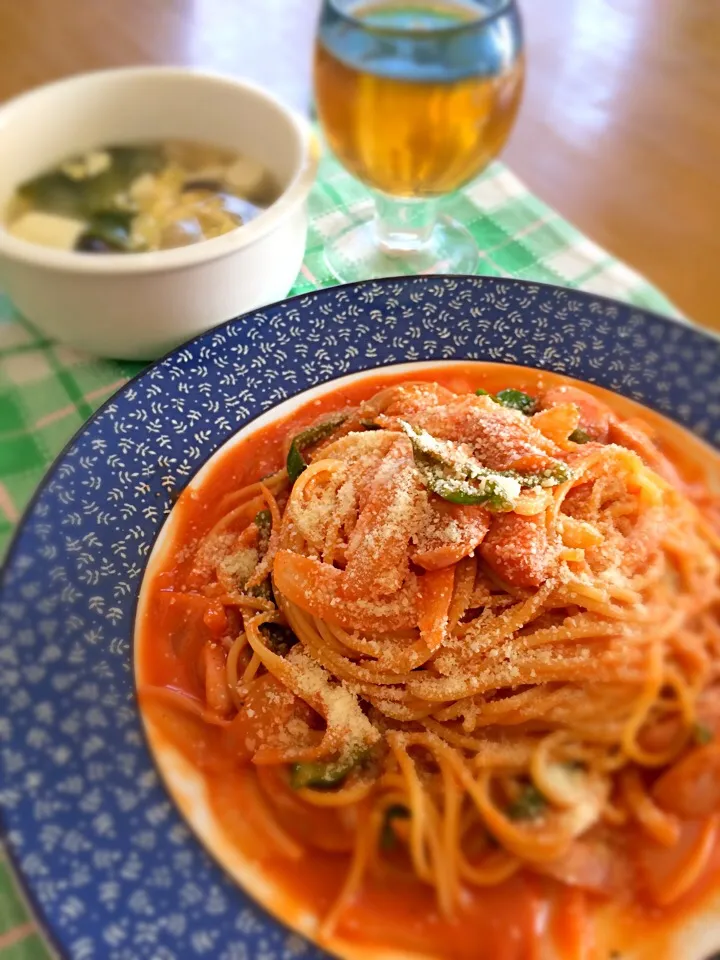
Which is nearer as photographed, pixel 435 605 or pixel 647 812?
pixel 647 812

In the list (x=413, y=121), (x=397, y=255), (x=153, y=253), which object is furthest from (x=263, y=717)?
(x=397, y=255)

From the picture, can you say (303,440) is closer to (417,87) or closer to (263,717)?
(263,717)

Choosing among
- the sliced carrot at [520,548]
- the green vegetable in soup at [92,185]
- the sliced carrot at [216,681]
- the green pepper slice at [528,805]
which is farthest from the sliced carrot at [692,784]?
the green vegetable in soup at [92,185]

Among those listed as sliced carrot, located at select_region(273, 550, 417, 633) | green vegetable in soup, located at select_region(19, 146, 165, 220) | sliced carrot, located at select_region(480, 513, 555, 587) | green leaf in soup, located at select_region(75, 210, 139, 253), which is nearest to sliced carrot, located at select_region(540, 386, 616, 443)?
sliced carrot, located at select_region(480, 513, 555, 587)

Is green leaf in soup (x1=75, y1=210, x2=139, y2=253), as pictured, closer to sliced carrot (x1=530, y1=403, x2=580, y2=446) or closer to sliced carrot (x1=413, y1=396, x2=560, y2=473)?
sliced carrot (x1=413, y1=396, x2=560, y2=473)

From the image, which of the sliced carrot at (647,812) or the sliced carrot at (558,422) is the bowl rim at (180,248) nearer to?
the sliced carrot at (558,422)

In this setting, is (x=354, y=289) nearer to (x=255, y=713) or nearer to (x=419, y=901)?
(x=255, y=713)
